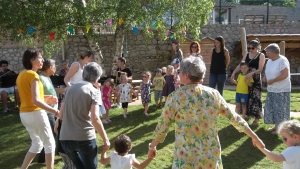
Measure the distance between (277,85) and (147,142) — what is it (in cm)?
249

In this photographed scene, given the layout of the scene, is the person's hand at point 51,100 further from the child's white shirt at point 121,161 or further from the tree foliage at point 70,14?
the tree foliage at point 70,14

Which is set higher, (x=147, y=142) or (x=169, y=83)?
(x=169, y=83)

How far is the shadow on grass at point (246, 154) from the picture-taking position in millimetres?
5297

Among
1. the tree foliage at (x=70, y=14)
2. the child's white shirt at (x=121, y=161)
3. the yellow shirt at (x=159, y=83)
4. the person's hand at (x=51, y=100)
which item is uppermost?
the tree foliage at (x=70, y=14)

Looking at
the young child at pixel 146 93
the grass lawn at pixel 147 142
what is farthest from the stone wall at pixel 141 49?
the grass lawn at pixel 147 142

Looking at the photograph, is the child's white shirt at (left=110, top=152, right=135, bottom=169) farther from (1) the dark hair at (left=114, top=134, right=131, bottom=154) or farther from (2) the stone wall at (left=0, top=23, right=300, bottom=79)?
(2) the stone wall at (left=0, top=23, right=300, bottom=79)

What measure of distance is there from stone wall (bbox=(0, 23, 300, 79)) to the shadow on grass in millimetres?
7919

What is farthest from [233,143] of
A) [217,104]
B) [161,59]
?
[161,59]

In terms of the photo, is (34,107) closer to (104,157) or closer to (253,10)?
(104,157)

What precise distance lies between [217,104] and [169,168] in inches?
94.4

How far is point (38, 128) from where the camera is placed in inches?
166

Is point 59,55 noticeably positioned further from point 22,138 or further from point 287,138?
point 287,138

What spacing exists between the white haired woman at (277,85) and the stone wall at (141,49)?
776 centimetres

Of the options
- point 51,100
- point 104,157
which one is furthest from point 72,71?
point 104,157
